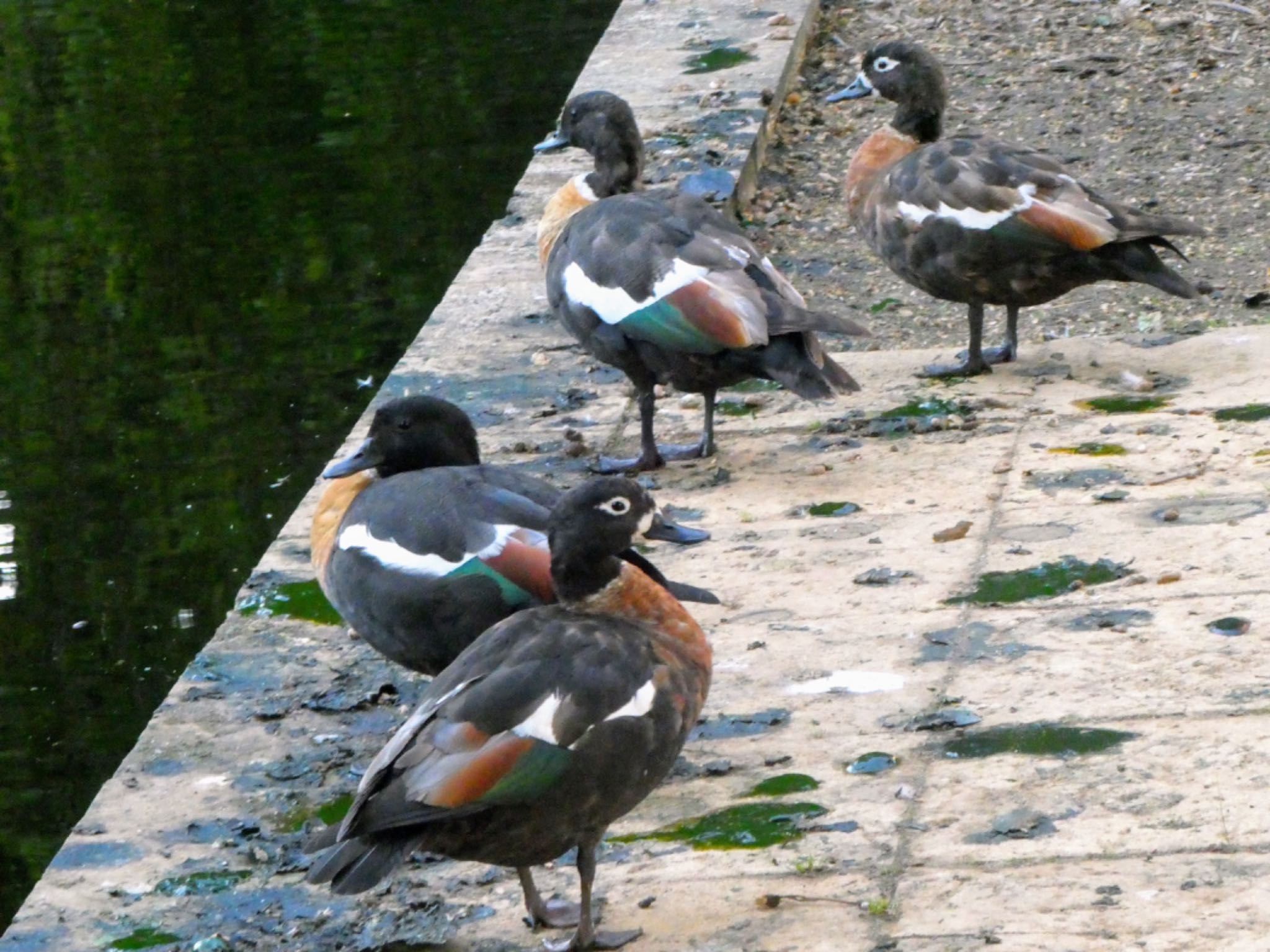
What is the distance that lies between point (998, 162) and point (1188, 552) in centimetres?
184

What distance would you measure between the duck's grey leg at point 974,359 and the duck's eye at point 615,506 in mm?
2864

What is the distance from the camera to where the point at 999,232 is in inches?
234

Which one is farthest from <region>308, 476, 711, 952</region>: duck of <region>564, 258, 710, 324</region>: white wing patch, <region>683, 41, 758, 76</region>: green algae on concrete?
<region>683, 41, 758, 76</region>: green algae on concrete

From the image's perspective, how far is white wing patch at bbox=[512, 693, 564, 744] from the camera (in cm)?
321

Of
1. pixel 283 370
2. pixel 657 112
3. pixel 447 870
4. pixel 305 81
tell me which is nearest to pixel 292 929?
pixel 447 870

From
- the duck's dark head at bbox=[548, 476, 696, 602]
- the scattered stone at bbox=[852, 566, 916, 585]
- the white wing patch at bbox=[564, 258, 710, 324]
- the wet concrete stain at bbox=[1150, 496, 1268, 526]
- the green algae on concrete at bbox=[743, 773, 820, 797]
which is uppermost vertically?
the duck's dark head at bbox=[548, 476, 696, 602]

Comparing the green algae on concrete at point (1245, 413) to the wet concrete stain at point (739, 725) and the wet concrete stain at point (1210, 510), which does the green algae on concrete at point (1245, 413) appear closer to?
the wet concrete stain at point (1210, 510)

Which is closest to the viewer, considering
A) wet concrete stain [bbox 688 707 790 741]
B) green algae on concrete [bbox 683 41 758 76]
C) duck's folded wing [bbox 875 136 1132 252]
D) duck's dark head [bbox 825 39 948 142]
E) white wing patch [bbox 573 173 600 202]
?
wet concrete stain [bbox 688 707 790 741]

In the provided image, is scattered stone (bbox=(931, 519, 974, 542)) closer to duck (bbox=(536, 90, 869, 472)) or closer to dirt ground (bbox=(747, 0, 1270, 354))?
duck (bbox=(536, 90, 869, 472))

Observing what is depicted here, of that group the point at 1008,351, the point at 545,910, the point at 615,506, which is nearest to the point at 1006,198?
the point at 1008,351

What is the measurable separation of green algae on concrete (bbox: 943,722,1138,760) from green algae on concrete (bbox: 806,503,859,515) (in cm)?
143

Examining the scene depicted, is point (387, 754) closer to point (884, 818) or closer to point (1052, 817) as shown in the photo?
point (884, 818)

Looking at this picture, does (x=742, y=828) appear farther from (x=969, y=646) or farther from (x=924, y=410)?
(x=924, y=410)

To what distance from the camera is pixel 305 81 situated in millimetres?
11305
